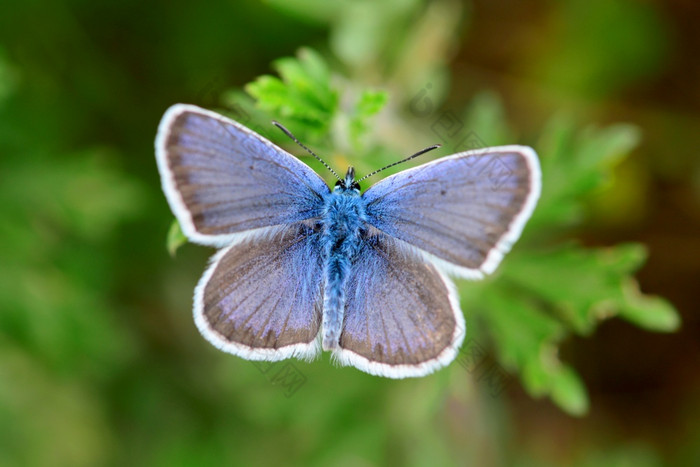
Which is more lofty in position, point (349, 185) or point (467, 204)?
point (467, 204)

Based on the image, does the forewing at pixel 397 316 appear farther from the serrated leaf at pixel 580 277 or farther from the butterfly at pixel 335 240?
the serrated leaf at pixel 580 277

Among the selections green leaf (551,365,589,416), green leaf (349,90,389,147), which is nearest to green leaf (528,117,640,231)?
green leaf (551,365,589,416)

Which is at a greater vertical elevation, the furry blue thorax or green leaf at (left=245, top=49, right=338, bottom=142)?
green leaf at (left=245, top=49, right=338, bottom=142)

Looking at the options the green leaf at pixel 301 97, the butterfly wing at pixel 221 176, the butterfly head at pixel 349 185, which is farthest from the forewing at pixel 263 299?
the green leaf at pixel 301 97

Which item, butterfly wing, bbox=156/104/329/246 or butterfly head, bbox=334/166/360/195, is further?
butterfly head, bbox=334/166/360/195

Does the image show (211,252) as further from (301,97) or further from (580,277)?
(580,277)

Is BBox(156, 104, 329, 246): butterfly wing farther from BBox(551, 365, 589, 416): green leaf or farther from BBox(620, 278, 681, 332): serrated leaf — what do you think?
BBox(620, 278, 681, 332): serrated leaf

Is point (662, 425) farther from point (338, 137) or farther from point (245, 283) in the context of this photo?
point (245, 283)

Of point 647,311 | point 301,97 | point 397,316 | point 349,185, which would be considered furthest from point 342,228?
point 647,311
